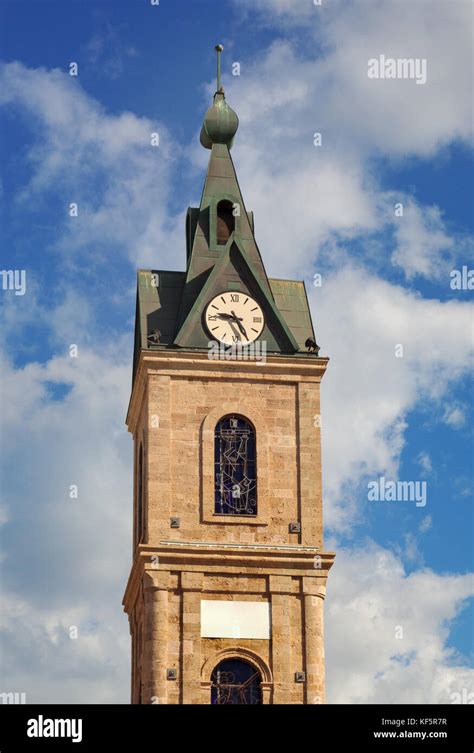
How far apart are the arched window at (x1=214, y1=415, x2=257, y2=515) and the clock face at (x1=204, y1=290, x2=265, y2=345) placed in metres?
2.97

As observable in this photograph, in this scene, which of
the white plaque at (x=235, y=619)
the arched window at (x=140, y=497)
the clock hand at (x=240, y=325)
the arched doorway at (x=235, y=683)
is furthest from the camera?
the clock hand at (x=240, y=325)

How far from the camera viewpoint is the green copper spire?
244 ft

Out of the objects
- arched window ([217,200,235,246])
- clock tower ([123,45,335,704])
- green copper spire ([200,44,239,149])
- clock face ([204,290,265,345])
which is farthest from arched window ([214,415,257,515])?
green copper spire ([200,44,239,149])

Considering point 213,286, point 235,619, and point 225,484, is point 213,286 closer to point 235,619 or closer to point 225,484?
point 225,484

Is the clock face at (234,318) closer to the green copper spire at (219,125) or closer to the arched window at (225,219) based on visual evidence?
the arched window at (225,219)

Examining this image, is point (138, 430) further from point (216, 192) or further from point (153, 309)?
point (216, 192)

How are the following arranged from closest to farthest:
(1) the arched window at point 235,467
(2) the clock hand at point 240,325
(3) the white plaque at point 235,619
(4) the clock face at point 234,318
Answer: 1. (3) the white plaque at point 235,619
2. (1) the arched window at point 235,467
3. (4) the clock face at point 234,318
4. (2) the clock hand at point 240,325

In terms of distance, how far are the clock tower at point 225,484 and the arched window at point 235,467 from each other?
3 centimetres

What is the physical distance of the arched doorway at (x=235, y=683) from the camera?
2518 inches

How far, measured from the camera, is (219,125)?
74500 mm

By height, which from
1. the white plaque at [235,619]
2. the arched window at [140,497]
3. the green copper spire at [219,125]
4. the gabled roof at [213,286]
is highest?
the green copper spire at [219,125]

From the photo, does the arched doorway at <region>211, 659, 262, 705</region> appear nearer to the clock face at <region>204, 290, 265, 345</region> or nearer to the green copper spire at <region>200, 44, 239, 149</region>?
the clock face at <region>204, 290, 265, 345</region>

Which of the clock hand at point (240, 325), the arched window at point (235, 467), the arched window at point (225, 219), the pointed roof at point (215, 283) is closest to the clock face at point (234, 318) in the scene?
the clock hand at point (240, 325)

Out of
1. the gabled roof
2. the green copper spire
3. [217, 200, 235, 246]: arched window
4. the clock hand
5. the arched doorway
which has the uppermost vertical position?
the green copper spire
